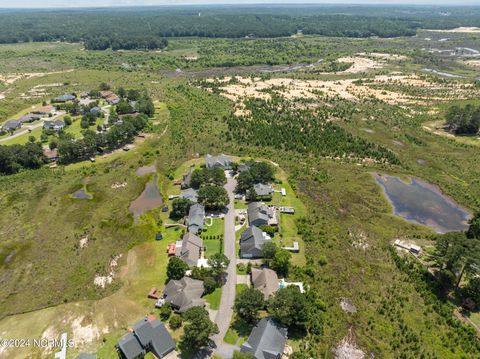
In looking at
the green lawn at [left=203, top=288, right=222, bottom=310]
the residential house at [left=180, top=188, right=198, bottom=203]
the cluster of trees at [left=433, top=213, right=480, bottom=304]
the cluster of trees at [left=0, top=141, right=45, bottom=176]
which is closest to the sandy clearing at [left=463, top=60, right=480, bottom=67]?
the cluster of trees at [left=433, top=213, right=480, bottom=304]

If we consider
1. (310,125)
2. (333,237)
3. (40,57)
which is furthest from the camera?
(40,57)

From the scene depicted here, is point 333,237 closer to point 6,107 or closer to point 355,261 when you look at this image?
point 355,261

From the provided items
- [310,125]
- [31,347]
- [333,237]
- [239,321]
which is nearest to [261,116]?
[310,125]

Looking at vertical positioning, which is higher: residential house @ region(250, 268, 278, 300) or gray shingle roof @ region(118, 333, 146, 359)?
residential house @ region(250, 268, 278, 300)

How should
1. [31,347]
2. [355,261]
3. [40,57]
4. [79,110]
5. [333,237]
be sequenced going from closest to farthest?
[31,347]
[355,261]
[333,237]
[79,110]
[40,57]

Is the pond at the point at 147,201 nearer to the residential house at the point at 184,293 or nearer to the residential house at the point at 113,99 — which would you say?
the residential house at the point at 184,293

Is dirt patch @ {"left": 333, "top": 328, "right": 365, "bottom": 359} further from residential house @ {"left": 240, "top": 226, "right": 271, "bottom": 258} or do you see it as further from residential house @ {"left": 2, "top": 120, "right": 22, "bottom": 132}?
residential house @ {"left": 2, "top": 120, "right": 22, "bottom": 132}

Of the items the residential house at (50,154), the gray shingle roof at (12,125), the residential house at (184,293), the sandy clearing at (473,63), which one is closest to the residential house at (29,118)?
the gray shingle roof at (12,125)
